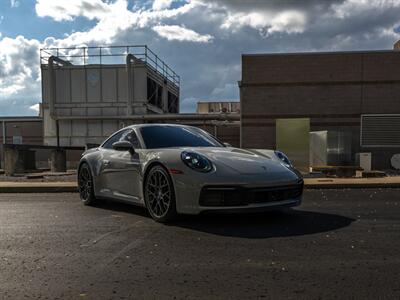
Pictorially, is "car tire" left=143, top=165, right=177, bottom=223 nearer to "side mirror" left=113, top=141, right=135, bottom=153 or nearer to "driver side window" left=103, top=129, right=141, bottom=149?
"side mirror" left=113, top=141, right=135, bottom=153

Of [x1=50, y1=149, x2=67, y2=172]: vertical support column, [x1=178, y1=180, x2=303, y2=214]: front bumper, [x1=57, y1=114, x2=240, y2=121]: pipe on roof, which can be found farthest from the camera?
[x1=57, y1=114, x2=240, y2=121]: pipe on roof

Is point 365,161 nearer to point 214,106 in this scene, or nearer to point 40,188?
point 40,188

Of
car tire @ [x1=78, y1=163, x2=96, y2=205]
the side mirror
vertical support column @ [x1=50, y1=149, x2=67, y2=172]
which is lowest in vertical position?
vertical support column @ [x1=50, y1=149, x2=67, y2=172]

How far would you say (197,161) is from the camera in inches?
234

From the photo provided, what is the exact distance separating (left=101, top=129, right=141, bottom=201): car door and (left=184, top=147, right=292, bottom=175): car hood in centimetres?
101

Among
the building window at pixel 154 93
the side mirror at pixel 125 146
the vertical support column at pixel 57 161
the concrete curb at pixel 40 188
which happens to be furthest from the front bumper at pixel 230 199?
the building window at pixel 154 93

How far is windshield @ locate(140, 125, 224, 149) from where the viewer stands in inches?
269

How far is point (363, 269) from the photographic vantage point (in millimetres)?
4008

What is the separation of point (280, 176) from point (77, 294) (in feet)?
10.6

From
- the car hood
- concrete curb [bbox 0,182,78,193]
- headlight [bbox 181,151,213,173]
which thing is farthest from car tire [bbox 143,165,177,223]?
concrete curb [bbox 0,182,78,193]

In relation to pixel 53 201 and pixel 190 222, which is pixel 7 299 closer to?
pixel 190 222

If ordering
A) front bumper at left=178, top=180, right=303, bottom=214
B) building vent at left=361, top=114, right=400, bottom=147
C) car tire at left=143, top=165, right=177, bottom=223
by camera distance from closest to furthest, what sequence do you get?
front bumper at left=178, top=180, right=303, bottom=214 < car tire at left=143, top=165, right=177, bottom=223 < building vent at left=361, top=114, right=400, bottom=147

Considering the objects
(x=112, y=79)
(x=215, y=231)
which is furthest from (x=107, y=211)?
(x=112, y=79)

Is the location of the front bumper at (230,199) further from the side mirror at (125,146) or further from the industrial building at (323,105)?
the industrial building at (323,105)
